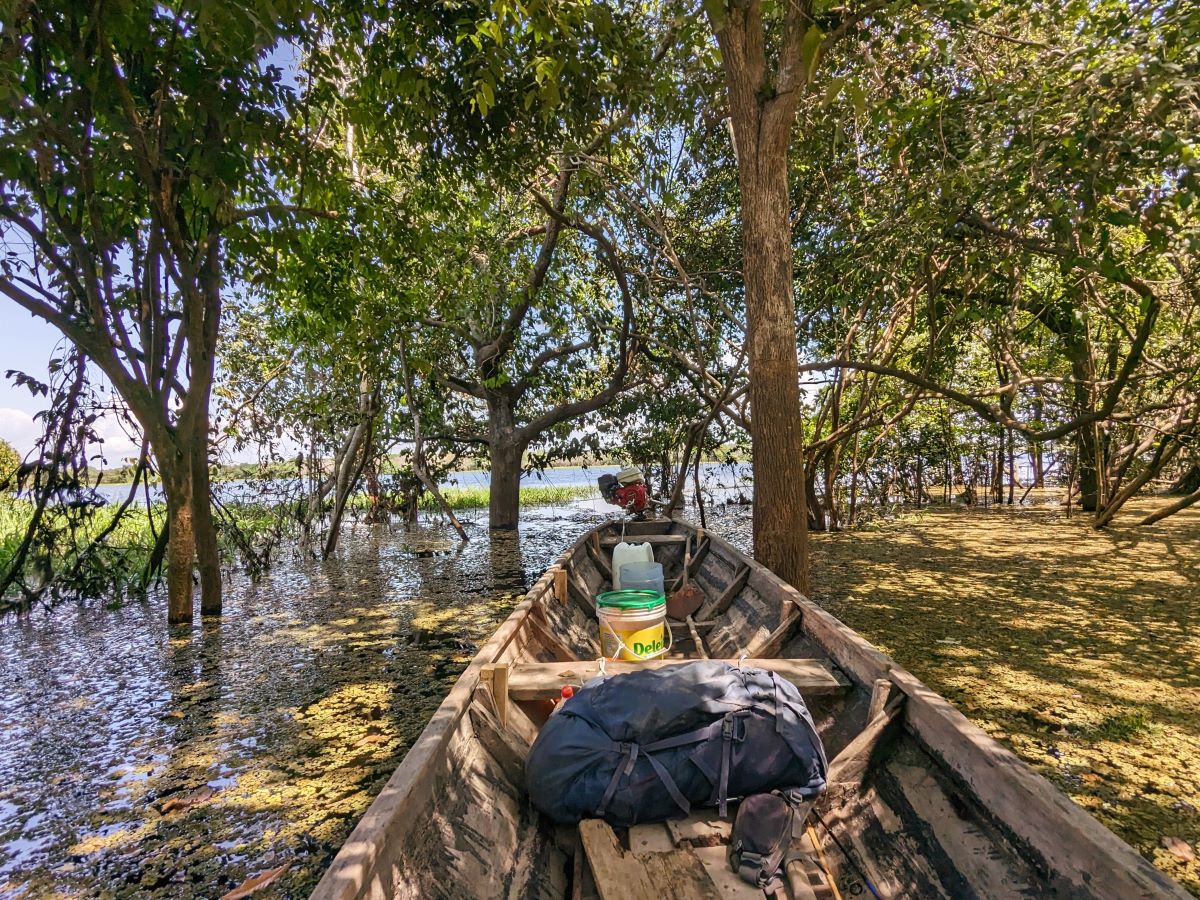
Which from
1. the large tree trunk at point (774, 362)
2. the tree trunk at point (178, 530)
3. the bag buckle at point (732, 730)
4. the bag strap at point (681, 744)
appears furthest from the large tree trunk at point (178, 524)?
the bag buckle at point (732, 730)

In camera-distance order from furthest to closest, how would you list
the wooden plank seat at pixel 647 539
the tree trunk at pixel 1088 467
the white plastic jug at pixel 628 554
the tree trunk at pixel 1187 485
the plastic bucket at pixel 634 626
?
the tree trunk at pixel 1187 485
the tree trunk at pixel 1088 467
the wooden plank seat at pixel 647 539
the white plastic jug at pixel 628 554
the plastic bucket at pixel 634 626

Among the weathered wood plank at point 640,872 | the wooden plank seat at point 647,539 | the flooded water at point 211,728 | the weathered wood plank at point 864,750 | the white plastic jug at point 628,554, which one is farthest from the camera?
the wooden plank seat at point 647,539

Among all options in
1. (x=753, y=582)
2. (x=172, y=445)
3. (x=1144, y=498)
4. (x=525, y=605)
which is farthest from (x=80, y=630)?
(x=1144, y=498)

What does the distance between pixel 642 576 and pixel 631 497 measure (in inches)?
129

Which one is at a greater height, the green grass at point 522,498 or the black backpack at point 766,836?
the green grass at point 522,498

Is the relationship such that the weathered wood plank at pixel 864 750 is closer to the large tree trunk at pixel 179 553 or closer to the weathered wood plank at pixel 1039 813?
the weathered wood plank at pixel 1039 813

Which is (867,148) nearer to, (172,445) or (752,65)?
(752,65)

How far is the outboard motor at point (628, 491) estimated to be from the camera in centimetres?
778

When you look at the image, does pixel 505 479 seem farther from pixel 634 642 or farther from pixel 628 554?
pixel 634 642

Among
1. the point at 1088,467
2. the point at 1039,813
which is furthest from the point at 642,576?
the point at 1088,467

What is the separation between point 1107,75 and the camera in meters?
3.19

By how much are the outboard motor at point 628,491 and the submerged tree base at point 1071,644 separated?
210 cm

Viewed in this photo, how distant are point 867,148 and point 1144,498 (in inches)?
440

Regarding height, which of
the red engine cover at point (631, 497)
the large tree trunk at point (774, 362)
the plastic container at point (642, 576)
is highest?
the large tree trunk at point (774, 362)
